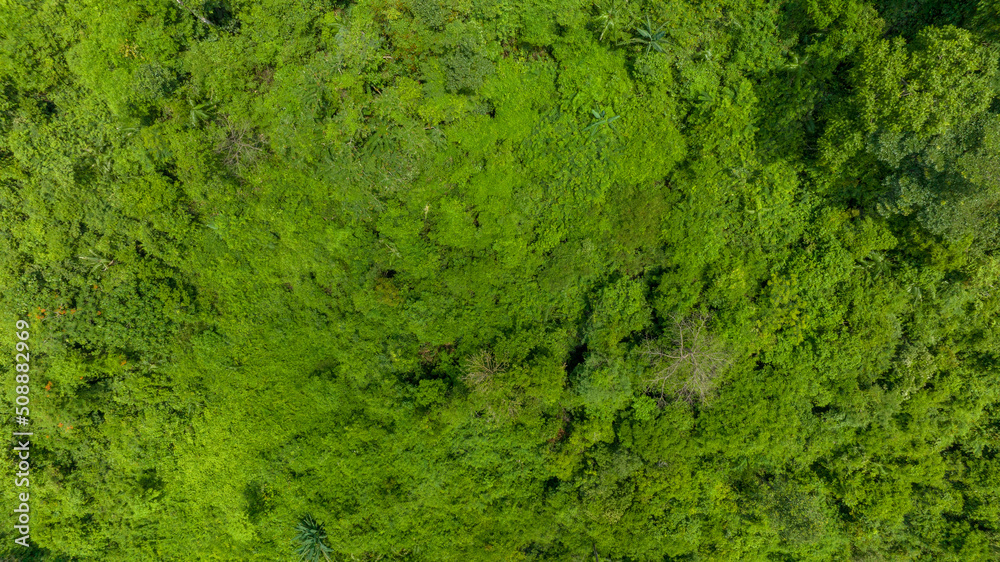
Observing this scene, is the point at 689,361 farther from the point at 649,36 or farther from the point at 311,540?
the point at 311,540

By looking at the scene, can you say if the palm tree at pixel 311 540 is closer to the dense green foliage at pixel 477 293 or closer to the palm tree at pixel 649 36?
the dense green foliage at pixel 477 293

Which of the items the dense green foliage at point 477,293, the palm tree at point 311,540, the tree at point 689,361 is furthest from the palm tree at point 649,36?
the palm tree at point 311,540

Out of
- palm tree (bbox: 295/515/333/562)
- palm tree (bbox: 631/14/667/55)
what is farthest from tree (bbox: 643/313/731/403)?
palm tree (bbox: 295/515/333/562)

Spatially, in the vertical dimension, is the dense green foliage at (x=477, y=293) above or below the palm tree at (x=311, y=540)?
above

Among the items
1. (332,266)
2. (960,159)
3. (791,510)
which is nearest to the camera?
(960,159)

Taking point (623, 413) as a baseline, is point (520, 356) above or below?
above

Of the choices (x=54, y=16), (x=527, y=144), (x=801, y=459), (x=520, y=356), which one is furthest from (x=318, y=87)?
(x=801, y=459)

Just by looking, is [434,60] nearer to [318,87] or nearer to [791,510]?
[318,87]

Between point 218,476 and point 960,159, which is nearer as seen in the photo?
point 960,159
